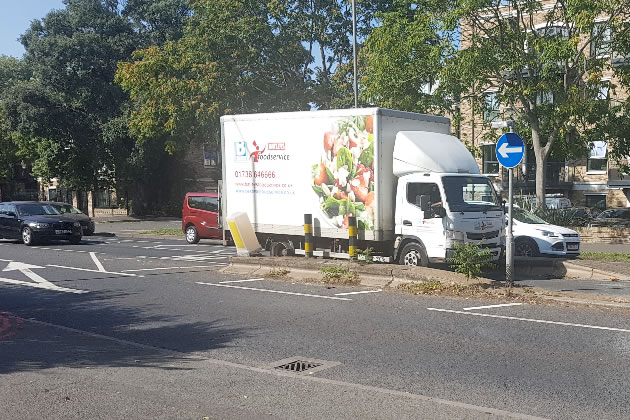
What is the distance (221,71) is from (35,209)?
1038 cm

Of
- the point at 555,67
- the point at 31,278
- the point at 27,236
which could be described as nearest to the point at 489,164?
the point at 555,67

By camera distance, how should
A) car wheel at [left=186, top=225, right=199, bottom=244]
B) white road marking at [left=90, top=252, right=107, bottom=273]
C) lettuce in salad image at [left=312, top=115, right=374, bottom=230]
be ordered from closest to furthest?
1. lettuce in salad image at [left=312, top=115, right=374, bottom=230]
2. white road marking at [left=90, top=252, right=107, bottom=273]
3. car wheel at [left=186, top=225, right=199, bottom=244]

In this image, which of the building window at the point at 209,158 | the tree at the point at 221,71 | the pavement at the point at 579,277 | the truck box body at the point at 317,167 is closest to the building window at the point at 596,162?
the tree at the point at 221,71

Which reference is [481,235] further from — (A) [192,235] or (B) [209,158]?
(B) [209,158]

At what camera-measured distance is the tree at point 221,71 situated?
30547 mm

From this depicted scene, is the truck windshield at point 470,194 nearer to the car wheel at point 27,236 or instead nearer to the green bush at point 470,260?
the green bush at point 470,260

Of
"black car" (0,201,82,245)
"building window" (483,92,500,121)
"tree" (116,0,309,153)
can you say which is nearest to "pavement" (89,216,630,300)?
"building window" (483,92,500,121)

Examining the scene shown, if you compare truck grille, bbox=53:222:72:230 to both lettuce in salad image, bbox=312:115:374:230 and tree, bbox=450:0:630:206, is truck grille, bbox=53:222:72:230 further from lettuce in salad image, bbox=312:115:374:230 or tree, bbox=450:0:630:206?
tree, bbox=450:0:630:206

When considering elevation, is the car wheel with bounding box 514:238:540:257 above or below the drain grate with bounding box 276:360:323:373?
above

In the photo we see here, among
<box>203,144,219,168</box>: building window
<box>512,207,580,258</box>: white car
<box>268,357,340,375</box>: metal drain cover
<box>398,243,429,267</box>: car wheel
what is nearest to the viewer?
<box>268,357,340,375</box>: metal drain cover

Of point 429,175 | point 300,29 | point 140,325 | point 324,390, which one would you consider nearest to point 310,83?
point 300,29

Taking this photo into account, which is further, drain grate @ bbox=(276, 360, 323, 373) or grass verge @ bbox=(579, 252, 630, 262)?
grass verge @ bbox=(579, 252, 630, 262)

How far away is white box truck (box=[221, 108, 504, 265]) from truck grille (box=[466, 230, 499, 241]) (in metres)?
0.02

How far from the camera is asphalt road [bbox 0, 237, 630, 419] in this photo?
5719 mm
